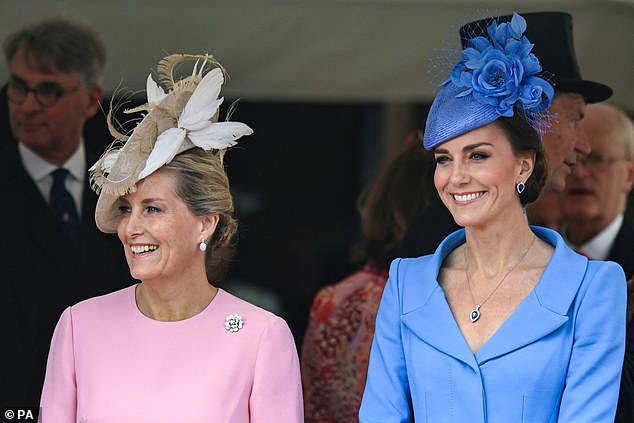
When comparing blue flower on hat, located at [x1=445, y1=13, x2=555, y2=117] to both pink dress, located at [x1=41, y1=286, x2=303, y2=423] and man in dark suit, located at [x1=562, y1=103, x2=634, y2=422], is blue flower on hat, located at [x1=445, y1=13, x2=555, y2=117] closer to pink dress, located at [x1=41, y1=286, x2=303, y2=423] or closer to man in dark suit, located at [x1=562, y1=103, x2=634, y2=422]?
pink dress, located at [x1=41, y1=286, x2=303, y2=423]

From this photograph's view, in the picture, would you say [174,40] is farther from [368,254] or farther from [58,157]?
[368,254]

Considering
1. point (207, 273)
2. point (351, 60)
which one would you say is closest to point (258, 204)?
point (351, 60)

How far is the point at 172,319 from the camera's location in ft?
10.3

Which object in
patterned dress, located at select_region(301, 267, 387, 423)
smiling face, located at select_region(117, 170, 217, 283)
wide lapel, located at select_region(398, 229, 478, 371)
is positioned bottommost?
patterned dress, located at select_region(301, 267, 387, 423)

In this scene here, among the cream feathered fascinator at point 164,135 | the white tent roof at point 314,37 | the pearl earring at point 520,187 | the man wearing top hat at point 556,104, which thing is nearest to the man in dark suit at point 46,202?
the white tent roof at point 314,37

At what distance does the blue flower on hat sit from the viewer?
2.99m

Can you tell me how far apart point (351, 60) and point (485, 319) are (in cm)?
227

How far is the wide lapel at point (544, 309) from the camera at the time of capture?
2.90m

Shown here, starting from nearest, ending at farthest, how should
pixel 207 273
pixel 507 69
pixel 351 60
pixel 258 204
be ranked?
pixel 507 69 → pixel 207 273 → pixel 351 60 → pixel 258 204

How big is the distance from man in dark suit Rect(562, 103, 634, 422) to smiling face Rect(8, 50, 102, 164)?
2235mm

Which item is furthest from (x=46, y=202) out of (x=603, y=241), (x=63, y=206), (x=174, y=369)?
(x=603, y=241)

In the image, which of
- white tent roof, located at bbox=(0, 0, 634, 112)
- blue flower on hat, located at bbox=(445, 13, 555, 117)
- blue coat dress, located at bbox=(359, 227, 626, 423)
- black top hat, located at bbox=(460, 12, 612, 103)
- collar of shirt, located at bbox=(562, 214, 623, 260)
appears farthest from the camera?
collar of shirt, located at bbox=(562, 214, 623, 260)

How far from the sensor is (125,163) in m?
3.09

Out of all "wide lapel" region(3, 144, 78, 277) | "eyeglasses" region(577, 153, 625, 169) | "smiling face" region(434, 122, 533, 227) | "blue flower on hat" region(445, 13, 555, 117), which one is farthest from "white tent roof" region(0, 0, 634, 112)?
"smiling face" region(434, 122, 533, 227)
